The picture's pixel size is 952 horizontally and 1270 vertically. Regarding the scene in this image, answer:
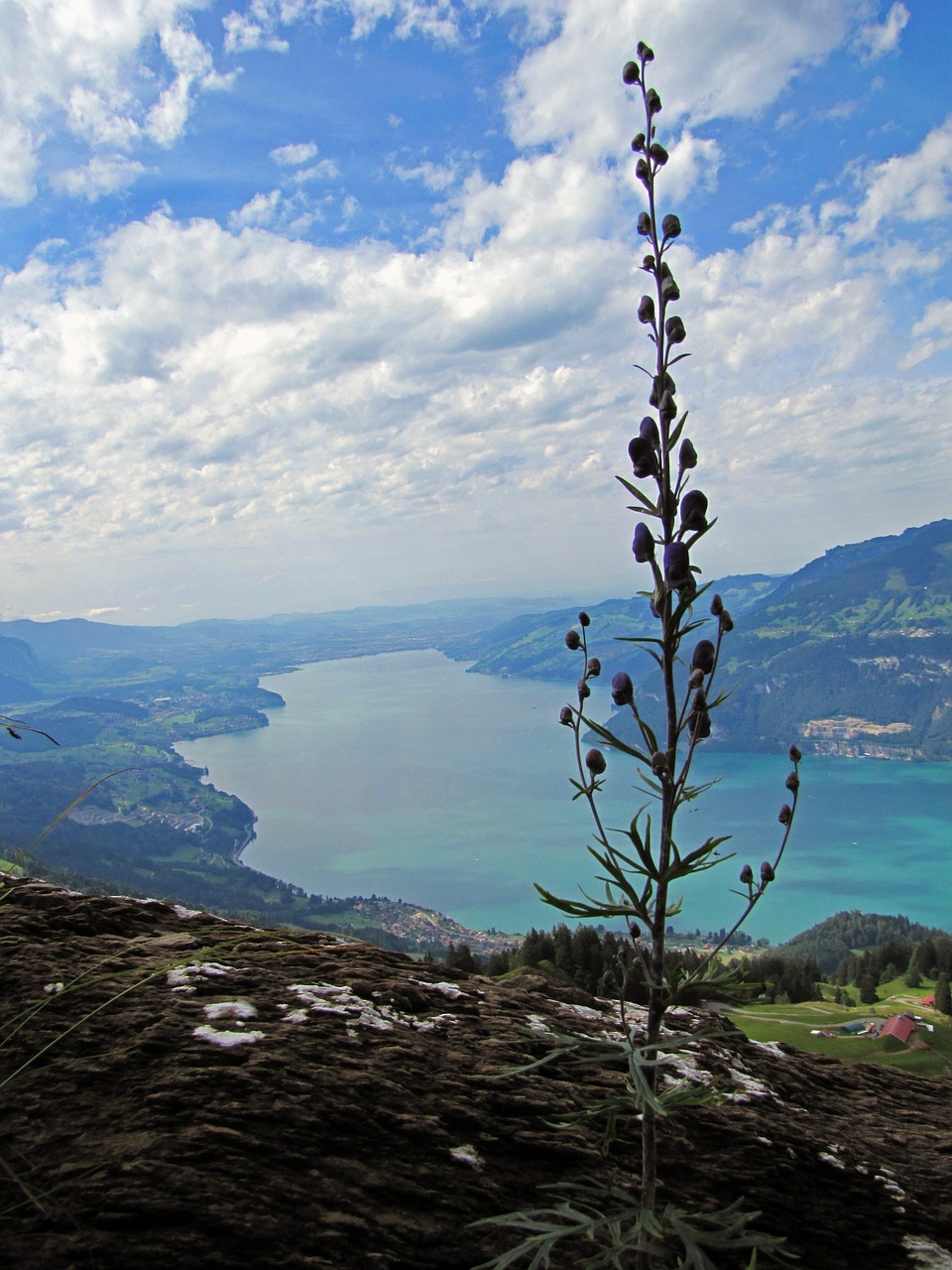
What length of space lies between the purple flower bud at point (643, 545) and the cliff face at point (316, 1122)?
1.67 metres

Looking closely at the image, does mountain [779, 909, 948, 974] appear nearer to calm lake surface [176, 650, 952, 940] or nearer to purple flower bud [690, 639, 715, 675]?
calm lake surface [176, 650, 952, 940]

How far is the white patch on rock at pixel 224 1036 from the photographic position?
2926 mm

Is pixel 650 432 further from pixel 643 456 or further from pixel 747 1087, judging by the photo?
pixel 747 1087

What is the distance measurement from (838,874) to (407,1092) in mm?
131479

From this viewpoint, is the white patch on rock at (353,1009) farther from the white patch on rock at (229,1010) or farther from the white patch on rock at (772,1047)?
the white patch on rock at (772,1047)

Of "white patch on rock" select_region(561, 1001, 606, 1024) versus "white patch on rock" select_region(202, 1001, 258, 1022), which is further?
"white patch on rock" select_region(561, 1001, 606, 1024)

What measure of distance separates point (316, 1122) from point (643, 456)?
2.64 meters

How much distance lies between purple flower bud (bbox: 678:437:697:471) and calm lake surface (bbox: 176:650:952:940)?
245ft

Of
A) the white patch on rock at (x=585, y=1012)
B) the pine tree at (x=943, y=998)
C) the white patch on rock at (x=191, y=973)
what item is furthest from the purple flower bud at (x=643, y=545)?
the pine tree at (x=943, y=998)

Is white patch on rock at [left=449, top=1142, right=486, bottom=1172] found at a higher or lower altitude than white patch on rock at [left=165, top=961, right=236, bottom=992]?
lower

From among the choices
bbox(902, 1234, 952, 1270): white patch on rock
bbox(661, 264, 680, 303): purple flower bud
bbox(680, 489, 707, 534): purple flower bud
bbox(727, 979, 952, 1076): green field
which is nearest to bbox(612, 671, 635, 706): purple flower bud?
bbox(680, 489, 707, 534): purple flower bud

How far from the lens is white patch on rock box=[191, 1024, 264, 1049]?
2.93m

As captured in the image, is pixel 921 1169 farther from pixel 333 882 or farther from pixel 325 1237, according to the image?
pixel 333 882

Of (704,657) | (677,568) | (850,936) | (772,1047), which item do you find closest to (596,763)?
(704,657)
